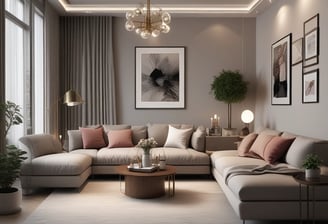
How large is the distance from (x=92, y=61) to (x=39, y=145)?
2.66 meters

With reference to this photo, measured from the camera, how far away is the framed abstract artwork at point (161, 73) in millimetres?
8039

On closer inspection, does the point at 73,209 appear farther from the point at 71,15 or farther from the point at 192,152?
the point at 71,15

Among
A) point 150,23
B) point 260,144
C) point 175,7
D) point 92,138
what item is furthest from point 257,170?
point 175,7

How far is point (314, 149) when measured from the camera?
4492mm

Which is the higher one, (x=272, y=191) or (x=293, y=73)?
(x=293, y=73)

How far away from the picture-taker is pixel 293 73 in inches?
234

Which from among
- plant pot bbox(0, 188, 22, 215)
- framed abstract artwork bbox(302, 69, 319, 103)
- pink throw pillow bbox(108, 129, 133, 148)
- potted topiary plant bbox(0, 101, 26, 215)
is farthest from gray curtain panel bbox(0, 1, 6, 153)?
framed abstract artwork bbox(302, 69, 319, 103)

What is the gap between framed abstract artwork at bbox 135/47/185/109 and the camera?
804 centimetres

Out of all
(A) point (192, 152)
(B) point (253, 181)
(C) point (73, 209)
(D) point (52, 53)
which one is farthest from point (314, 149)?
(D) point (52, 53)

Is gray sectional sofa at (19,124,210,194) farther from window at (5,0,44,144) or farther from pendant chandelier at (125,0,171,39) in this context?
pendant chandelier at (125,0,171,39)

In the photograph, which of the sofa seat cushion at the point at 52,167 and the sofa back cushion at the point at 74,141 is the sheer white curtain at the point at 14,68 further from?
the sofa back cushion at the point at 74,141

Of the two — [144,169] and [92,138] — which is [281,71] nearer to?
[144,169]

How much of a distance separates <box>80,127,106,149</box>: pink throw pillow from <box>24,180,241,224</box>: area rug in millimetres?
1224

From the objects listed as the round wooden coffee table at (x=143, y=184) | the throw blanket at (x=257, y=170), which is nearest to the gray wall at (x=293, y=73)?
the throw blanket at (x=257, y=170)
